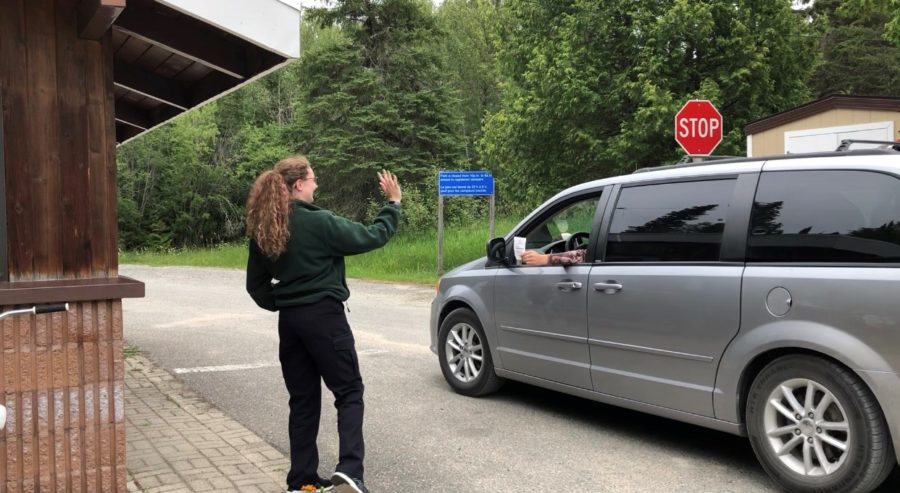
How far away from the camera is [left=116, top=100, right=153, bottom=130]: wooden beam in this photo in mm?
8930

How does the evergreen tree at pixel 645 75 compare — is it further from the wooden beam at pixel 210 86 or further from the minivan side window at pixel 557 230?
the wooden beam at pixel 210 86

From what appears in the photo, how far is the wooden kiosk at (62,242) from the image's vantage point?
3.67 metres

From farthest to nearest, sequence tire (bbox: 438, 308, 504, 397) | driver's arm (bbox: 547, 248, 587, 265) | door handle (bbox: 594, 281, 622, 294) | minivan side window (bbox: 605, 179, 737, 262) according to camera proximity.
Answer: tire (bbox: 438, 308, 504, 397), driver's arm (bbox: 547, 248, 587, 265), door handle (bbox: 594, 281, 622, 294), minivan side window (bbox: 605, 179, 737, 262)

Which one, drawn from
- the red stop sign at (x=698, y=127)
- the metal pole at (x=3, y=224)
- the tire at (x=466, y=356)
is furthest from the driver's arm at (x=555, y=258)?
the red stop sign at (x=698, y=127)

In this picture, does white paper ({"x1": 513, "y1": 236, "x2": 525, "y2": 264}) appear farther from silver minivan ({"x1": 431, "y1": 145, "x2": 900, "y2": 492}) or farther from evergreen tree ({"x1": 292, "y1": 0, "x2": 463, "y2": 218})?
evergreen tree ({"x1": 292, "y1": 0, "x2": 463, "y2": 218})

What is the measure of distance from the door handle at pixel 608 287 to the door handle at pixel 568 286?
18 centimetres

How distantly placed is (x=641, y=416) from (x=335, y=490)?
296 cm

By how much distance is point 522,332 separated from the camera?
581 cm

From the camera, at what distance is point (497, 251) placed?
6148mm

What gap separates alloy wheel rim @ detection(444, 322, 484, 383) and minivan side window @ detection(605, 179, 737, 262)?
66.8 inches

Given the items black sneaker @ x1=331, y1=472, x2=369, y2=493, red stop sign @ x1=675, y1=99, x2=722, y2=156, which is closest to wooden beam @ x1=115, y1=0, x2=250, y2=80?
black sneaker @ x1=331, y1=472, x2=369, y2=493

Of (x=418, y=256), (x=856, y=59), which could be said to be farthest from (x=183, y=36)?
(x=856, y=59)

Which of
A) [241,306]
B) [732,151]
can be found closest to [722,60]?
[732,151]

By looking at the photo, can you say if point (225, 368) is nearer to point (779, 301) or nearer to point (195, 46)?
point (195, 46)
